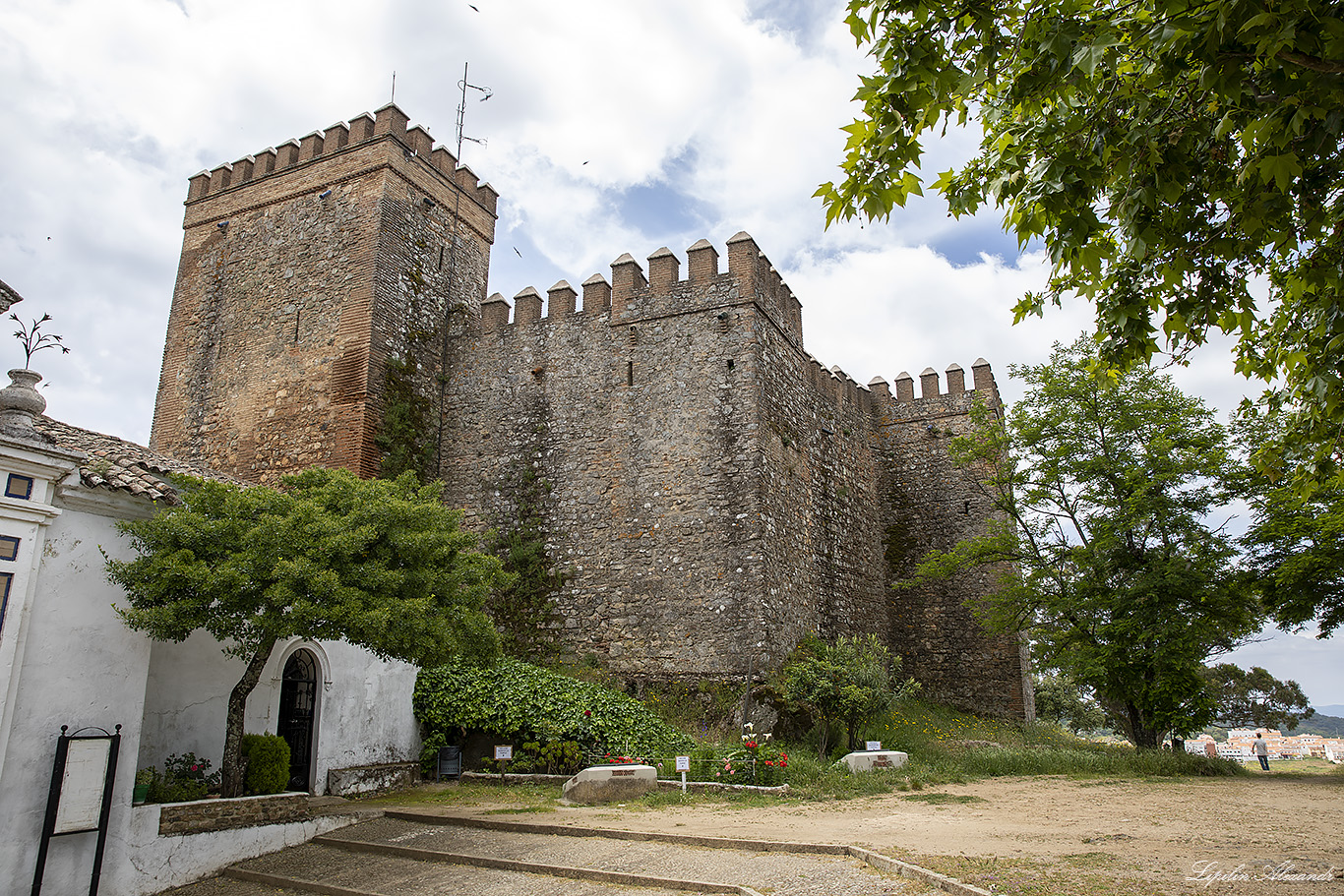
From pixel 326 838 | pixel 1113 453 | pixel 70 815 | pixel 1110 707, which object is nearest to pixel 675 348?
pixel 1113 453

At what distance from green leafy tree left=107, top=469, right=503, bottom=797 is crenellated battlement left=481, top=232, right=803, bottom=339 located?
7.93m

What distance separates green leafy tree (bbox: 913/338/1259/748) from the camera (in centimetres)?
1315

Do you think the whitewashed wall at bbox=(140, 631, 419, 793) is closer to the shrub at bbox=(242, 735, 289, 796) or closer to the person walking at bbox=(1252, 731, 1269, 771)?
the shrub at bbox=(242, 735, 289, 796)

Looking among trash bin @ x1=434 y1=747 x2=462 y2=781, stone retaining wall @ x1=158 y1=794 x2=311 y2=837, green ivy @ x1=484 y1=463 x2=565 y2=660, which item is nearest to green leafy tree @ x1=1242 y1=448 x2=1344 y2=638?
green ivy @ x1=484 y1=463 x2=565 y2=660

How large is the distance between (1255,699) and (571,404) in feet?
98.4

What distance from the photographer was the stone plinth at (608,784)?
9.87 meters

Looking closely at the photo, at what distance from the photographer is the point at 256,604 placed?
7797mm

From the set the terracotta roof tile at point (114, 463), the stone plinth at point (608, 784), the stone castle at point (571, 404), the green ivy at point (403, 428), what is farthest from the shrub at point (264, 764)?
the green ivy at point (403, 428)

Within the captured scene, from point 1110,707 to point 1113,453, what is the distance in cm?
A: 1608

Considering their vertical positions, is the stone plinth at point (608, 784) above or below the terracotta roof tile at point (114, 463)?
below

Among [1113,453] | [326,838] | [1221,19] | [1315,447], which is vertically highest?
[1113,453]

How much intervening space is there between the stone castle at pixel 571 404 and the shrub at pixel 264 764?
6020mm

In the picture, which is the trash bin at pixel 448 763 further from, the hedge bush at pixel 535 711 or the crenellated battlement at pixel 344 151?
the crenellated battlement at pixel 344 151

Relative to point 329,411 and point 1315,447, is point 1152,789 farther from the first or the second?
point 329,411
